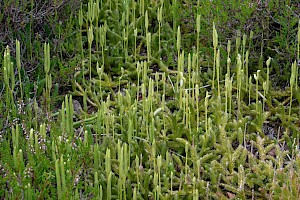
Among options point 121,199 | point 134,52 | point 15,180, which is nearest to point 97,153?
point 121,199

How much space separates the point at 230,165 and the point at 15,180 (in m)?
1.15

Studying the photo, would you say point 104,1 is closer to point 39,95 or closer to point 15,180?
point 39,95

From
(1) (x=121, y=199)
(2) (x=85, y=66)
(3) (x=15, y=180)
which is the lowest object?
(1) (x=121, y=199)

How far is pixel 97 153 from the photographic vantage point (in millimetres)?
2834

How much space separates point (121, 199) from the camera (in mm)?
2781

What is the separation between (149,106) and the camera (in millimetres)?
3148

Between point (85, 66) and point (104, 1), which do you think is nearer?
point (85, 66)

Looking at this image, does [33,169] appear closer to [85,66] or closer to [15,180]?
[15,180]

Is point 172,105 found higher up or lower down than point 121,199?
higher up

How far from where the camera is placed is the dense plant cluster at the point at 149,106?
2770 mm

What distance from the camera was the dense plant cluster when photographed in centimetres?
277

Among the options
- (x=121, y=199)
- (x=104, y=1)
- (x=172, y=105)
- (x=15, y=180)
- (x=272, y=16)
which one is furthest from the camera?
(x=104, y=1)

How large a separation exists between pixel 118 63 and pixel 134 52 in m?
0.20

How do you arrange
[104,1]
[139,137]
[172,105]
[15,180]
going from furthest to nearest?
[104,1], [172,105], [139,137], [15,180]
